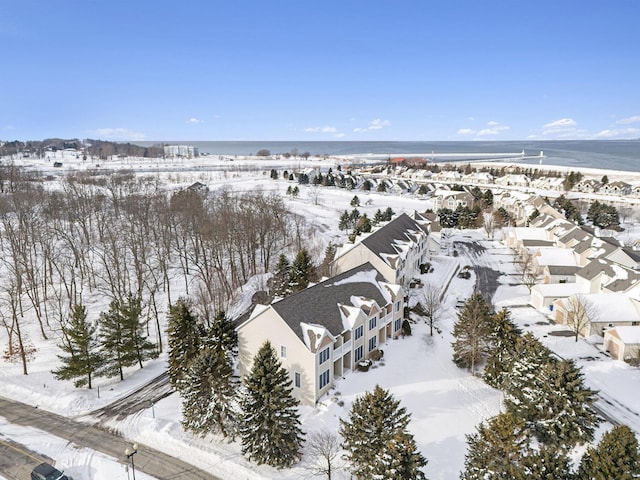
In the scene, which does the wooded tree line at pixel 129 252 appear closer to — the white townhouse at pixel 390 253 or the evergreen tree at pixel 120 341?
the evergreen tree at pixel 120 341

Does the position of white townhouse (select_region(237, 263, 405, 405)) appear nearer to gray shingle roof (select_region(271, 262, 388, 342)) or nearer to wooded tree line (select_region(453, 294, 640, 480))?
gray shingle roof (select_region(271, 262, 388, 342))

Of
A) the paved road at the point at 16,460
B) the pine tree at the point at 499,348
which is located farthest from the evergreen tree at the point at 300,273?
the paved road at the point at 16,460

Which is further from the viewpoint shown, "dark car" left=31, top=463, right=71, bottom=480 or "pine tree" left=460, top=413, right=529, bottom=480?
"dark car" left=31, top=463, right=71, bottom=480

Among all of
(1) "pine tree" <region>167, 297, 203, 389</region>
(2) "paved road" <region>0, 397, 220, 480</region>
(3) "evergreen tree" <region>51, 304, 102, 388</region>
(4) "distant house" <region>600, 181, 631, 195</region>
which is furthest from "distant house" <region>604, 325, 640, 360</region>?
(4) "distant house" <region>600, 181, 631, 195</region>

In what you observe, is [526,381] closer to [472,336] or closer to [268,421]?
[472,336]

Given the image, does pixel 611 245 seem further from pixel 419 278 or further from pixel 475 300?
pixel 475 300

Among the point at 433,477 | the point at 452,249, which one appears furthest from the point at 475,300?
the point at 452,249

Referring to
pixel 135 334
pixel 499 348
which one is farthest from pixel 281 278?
pixel 499 348
